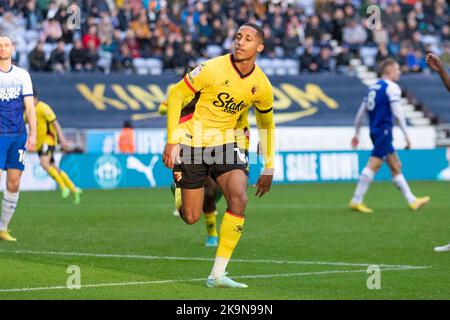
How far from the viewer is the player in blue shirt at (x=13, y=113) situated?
45.1ft

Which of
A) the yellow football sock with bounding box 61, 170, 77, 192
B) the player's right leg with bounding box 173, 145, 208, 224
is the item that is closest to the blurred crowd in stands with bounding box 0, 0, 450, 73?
the yellow football sock with bounding box 61, 170, 77, 192

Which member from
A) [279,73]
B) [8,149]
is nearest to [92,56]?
[279,73]

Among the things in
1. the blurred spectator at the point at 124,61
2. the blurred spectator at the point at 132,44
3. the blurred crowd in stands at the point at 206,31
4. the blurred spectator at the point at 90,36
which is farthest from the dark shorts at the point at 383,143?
the blurred spectator at the point at 124,61

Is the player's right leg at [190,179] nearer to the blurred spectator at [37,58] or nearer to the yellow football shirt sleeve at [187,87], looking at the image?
the yellow football shirt sleeve at [187,87]

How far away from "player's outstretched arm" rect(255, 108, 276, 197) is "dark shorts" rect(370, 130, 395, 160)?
9.02 m

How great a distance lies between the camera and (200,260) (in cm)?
1231

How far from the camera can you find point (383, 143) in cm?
1964

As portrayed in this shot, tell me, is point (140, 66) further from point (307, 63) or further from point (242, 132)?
point (242, 132)

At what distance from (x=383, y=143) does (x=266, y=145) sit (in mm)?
9141

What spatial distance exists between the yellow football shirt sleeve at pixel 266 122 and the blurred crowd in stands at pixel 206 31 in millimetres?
18451

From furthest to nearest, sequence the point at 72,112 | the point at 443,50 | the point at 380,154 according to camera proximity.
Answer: the point at 443,50, the point at 72,112, the point at 380,154

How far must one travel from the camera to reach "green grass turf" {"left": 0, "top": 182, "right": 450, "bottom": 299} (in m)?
9.80
